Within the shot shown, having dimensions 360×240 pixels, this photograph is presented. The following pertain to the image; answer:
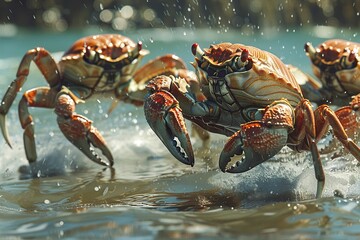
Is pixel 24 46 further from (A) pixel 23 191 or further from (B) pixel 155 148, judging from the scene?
(A) pixel 23 191

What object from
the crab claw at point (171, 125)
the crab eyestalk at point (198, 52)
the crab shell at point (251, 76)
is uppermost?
the crab eyestalk at point (198, 52)

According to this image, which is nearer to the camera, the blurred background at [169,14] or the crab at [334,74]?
the crab at [334,74]

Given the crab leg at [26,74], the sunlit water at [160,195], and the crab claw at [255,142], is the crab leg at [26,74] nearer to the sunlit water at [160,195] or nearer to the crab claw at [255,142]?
the sunlit water at [160,195]

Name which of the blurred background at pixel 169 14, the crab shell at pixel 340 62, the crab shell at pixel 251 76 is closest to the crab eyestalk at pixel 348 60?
the crab shell at pixel 340 62

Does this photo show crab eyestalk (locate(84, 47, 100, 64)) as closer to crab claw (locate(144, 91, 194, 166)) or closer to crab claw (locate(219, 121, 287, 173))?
crab claw (locate(144, 91, 194, 166))

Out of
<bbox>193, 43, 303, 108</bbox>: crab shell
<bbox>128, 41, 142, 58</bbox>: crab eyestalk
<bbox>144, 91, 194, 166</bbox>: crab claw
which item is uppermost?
<bbox>128, 41, 142, 58</bbox>: crab eyestalk

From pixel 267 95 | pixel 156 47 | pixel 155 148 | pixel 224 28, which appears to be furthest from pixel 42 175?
pixel 224 28

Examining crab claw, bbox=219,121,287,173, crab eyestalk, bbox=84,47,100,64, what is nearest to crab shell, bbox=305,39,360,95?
crab eyestalk, bbox=84,47,100,64
